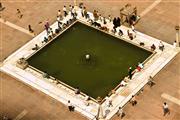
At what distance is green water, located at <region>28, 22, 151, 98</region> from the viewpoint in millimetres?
51094

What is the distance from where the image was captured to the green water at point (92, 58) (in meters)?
51.1

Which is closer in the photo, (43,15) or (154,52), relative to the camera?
(154,52)

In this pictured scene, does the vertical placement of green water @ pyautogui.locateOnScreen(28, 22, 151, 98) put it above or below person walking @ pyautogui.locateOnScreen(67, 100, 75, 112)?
above

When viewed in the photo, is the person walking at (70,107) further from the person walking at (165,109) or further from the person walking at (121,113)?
the person walking at (165,109)

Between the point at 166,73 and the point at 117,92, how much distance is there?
630 cm

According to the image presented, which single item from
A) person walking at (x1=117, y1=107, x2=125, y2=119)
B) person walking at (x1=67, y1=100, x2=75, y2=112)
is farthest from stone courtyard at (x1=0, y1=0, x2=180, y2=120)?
person walking at (x1=67, y1=100, x2=75, y2=112)

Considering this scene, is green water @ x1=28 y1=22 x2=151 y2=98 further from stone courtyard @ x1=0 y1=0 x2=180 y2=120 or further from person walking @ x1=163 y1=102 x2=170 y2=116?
person walking @ x1=163 y1=102 x2=170 y2=116

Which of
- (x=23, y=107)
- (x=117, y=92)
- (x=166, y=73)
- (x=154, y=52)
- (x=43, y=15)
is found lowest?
(x=23, y=107)

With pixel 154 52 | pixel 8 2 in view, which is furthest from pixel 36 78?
pixel 8 2

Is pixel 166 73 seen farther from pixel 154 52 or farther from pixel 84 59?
pixel 84 59

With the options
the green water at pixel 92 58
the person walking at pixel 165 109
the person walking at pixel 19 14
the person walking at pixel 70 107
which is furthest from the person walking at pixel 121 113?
the person walking at pixel 19 14

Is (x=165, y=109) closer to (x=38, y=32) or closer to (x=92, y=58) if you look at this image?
(x=92, y=58)

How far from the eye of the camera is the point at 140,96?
159 ft

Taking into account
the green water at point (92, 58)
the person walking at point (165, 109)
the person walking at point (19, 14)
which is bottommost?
the person walking at point (165, 109)
